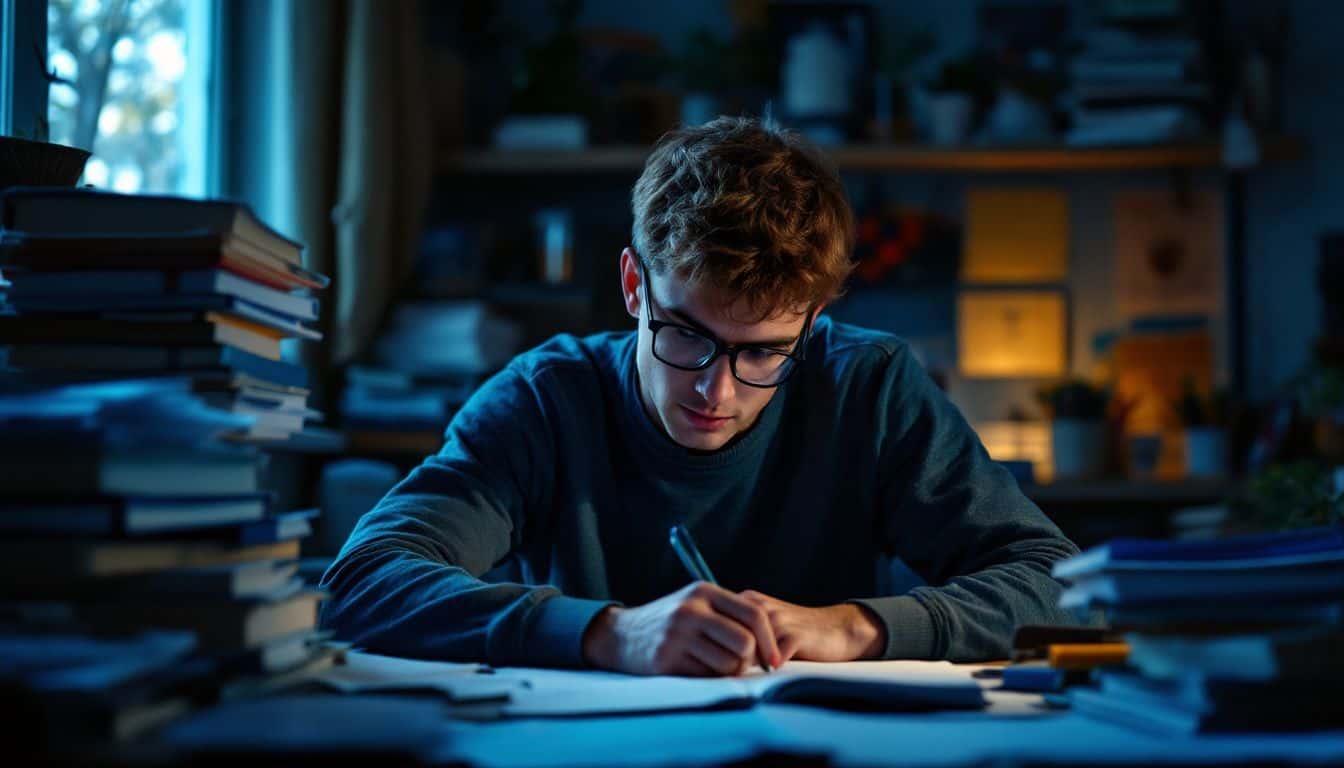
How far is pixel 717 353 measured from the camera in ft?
4.89

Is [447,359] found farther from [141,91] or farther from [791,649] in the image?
[791,649]

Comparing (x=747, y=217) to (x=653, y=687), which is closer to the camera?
(x=653, y=687)

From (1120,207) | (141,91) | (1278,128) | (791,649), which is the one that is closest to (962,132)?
(1120,207)

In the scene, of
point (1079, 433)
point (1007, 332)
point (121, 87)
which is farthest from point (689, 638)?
point (1007, 332)

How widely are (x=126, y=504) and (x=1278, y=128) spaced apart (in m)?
3.59

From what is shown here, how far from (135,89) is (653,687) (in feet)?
6.94

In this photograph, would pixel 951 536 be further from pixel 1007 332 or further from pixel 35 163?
pixel 1007 332

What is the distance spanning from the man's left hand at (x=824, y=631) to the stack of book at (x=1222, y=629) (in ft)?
0.98

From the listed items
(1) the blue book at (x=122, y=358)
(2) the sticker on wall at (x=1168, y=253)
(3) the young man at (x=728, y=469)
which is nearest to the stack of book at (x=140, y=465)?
(1) the blue book at (x=122, y=358)

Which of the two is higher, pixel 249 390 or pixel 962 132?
pixel 962 132

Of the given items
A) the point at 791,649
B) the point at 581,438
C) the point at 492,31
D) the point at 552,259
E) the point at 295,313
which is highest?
the point at 492,31

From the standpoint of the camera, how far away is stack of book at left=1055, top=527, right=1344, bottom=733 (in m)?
0.81

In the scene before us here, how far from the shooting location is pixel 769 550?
1677 mm

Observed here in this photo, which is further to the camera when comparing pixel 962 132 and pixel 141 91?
pixel 962 132
